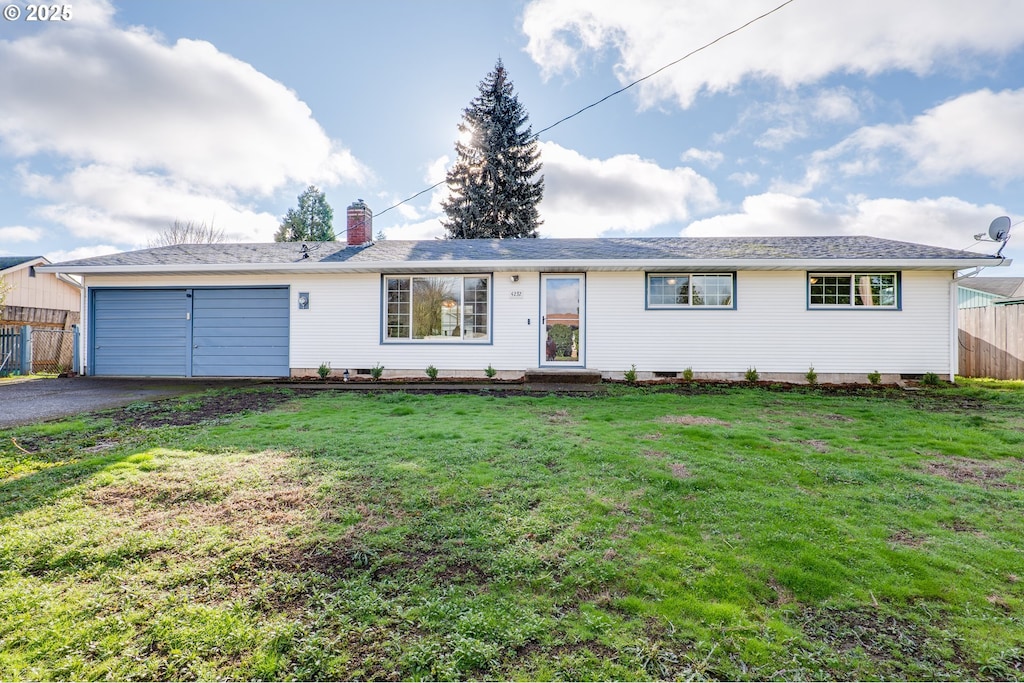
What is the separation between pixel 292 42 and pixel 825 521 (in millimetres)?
12635

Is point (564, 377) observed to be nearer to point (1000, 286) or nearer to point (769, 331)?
point (769, 331)

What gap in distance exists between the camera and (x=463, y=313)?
9.66 metres

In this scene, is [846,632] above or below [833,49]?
below

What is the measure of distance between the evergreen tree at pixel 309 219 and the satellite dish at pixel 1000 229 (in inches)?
1113

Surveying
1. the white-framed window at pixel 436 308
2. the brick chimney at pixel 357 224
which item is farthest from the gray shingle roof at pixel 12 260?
the white-framed window at pixel 436 308

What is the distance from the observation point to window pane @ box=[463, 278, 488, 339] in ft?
31.4

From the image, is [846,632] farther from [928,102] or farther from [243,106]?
[928,102]

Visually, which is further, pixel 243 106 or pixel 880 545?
pixel 243 106

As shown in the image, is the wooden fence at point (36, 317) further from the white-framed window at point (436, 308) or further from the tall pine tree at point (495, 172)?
the tall pine tree at point (495, 172)

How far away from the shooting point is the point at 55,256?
71.2 feet

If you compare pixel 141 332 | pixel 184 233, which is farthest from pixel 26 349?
pixel 184 233

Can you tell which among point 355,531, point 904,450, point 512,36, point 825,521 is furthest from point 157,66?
point 904,450

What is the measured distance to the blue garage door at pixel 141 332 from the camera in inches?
398

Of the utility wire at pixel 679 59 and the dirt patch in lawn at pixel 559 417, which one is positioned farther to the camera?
the utility wire at pixel 679 59
